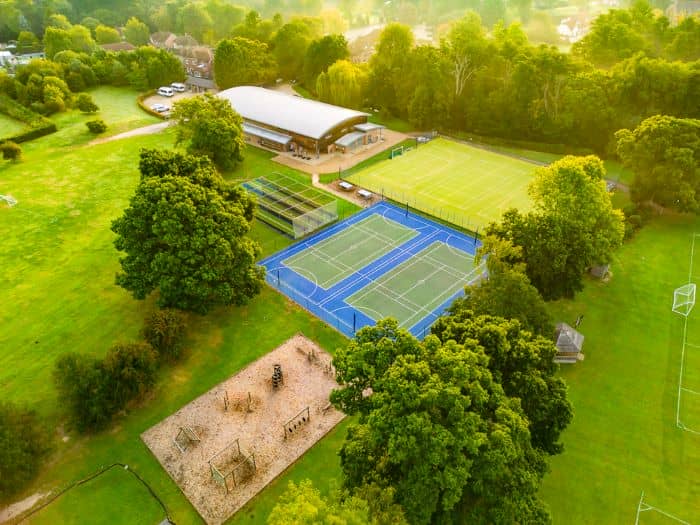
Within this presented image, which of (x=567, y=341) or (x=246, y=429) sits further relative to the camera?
(x=567, y=341)

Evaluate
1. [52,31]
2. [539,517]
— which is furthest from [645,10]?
[52,31]

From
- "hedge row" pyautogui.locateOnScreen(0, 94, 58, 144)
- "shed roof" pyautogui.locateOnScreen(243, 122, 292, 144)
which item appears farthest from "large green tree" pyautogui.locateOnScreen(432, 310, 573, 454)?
"hedge row" pyautogui.locateOnScreen(0, 94, 58, 144)

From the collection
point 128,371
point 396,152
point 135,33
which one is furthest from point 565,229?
point 135,33

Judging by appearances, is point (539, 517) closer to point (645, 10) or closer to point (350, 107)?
point (350, 107)

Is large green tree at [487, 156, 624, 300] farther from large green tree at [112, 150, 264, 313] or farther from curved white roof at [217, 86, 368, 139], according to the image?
curved white roof at [217, 86, 368, 139]

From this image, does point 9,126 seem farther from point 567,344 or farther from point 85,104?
point 567,344
